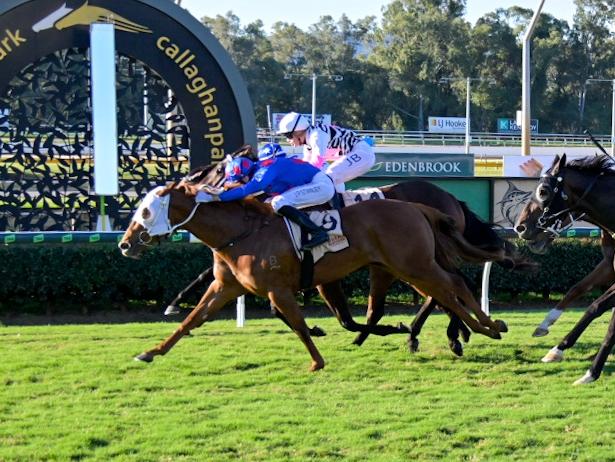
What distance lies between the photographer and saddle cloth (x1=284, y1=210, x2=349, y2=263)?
6863mm

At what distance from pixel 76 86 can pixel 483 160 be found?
13.7 metres

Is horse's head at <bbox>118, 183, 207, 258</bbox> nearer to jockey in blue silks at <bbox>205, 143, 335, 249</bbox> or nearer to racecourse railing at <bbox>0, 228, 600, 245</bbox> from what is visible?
jockey in blue silks at <bbox>205, 143, 335, 249</bbox>

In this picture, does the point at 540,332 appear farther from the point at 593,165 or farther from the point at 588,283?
the point at 593,165

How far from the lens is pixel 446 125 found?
5175cm

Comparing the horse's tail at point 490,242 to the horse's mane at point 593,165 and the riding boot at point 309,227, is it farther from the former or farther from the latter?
the riding boot at point 309,227

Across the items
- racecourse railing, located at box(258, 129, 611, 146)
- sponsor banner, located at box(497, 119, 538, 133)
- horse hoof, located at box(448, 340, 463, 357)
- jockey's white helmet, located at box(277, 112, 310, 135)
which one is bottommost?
horse hoof, located at box(448, 340, 463, 357)

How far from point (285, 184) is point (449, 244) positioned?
1344 millimetres

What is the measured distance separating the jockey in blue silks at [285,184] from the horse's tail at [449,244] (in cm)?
78

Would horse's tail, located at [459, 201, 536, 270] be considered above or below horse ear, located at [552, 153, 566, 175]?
below

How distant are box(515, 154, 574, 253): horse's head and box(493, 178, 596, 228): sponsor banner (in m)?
8.24

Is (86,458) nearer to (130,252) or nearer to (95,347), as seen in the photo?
(130,252)

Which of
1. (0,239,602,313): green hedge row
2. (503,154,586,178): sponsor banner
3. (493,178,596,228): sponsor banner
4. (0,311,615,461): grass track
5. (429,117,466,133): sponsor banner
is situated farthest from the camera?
(429,117,466,133): sponsor banner

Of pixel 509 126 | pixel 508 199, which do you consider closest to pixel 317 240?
pixel 508 199

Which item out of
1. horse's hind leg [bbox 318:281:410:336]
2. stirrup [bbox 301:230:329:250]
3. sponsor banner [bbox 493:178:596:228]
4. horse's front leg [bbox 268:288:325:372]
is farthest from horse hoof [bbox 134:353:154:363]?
sponsor banner [bbox 493:178:596:228]
